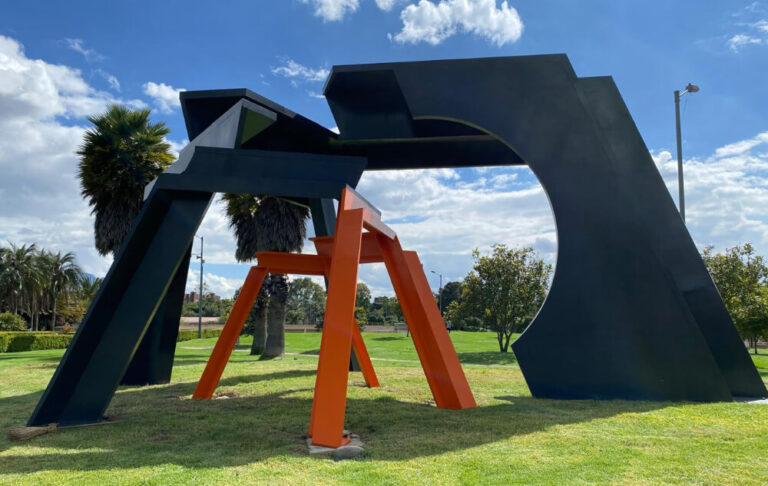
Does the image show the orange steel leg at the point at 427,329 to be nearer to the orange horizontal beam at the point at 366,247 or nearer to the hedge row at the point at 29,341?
the orange horizontal beam at the point at 366,247

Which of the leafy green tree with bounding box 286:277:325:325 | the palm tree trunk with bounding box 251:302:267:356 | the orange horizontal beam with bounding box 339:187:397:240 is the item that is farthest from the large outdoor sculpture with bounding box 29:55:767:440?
the leafy green tree with bounding box 286:277:325:325

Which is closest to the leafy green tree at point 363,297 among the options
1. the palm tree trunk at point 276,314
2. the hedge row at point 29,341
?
the hedge row at point 29,341

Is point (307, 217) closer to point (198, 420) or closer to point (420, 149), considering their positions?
point (420, 149)

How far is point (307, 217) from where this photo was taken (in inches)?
1067

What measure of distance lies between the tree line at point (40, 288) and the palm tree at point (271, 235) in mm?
30671

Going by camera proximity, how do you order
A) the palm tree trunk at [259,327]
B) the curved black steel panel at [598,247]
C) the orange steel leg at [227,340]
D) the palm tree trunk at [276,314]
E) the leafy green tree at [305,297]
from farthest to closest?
the leafy green tree at [305,297]
the palm tree trunk at [259,327]
the palm tree trunk at [276,314]
the orange steel leg at [227,340]
the curved black steel panel at [598,247]

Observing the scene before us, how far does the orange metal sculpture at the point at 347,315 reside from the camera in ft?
22.7

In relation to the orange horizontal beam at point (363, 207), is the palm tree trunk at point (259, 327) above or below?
below

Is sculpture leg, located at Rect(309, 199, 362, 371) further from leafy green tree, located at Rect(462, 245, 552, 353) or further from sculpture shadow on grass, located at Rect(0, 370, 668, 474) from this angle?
leafy green tree, located at Rect(462, 245, 552, 353)

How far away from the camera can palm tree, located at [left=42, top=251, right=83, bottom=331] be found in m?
57.3

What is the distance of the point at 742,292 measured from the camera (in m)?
24.4

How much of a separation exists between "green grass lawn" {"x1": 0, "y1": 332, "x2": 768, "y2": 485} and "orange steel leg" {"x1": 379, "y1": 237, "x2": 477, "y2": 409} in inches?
15.8

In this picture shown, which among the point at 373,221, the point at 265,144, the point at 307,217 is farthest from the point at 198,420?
the point at 307,217

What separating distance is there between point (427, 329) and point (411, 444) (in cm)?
295
